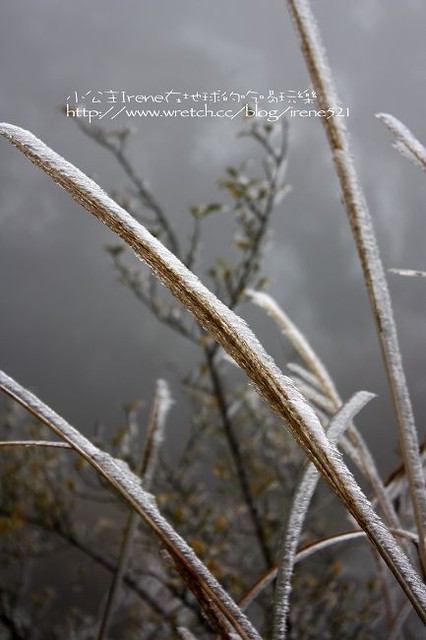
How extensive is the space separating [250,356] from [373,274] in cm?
16

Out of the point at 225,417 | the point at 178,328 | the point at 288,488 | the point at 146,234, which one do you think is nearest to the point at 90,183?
the point at 146,234

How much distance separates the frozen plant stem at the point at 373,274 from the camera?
42 centimetres

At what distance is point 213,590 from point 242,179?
282 centimetres

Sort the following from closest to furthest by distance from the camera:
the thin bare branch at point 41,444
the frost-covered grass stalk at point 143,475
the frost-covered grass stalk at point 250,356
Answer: the frost-covered grass stalk at point 250,356
the thin bare branch at point 41,444
the frost-covered grass stalk at point 143,475

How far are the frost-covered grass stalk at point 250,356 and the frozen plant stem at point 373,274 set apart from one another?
9 cm

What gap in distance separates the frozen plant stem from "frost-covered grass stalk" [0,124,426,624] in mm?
88

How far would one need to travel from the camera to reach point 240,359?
0.33 meters

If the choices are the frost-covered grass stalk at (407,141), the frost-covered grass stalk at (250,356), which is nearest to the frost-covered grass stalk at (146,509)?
the frost-covered grass stalk at (250,356)

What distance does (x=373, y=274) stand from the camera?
1.41 feet

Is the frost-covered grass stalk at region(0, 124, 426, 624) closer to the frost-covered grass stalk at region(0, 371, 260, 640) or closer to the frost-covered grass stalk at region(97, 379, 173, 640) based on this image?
the frost-covered grass stalk at region(0, 371, 260, 640)

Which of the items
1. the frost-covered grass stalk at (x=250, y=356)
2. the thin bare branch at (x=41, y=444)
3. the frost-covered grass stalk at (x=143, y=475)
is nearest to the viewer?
the frost-covered grass stalk at (x=250, y=356)

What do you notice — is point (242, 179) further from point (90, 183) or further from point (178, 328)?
point (90, 183)

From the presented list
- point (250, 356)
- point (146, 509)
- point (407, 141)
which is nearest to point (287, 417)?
point (250, 356)

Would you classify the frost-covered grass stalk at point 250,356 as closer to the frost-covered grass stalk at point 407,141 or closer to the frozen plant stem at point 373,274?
the frozen plant stem at point 373,274
